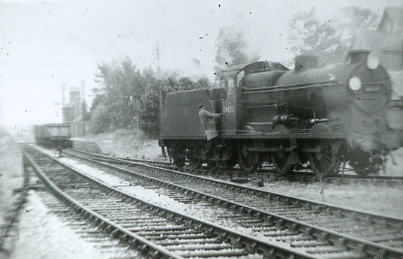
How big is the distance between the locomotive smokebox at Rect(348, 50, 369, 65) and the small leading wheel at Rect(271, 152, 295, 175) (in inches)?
117

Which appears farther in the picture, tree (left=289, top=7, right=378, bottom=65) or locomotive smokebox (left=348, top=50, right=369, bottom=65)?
tree (left=289, top=7, right=378, bottom=65)

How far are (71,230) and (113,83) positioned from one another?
29881 millimetres

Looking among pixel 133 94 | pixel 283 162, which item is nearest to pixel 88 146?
pixel 133 94

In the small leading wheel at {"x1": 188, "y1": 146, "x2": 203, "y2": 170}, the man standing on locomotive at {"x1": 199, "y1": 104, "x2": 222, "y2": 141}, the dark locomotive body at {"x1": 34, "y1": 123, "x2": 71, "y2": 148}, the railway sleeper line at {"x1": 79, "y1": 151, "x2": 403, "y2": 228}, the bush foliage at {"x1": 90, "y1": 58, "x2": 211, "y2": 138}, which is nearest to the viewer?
the railway sleeper line at {"x1": 79, "y1": 151, "x2": 403, "y2": 228}

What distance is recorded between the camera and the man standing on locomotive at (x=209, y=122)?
1424 cm

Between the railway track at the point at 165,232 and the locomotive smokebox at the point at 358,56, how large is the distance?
5.70 metres

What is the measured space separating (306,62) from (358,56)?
1.85 metres

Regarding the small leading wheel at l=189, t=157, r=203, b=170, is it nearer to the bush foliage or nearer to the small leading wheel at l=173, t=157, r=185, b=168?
the small leading wheel at l=173, t=157, r=185, b=168

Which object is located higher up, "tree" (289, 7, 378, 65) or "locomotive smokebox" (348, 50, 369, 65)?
"tree" (289, 7, 378, 65)

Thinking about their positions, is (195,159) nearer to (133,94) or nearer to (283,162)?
(283,162)

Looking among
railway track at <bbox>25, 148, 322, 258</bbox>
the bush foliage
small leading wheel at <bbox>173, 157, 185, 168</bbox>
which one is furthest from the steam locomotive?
the bush foliage

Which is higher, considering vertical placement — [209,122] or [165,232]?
[209,122]

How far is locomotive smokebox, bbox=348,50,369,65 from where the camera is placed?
33.7 feet

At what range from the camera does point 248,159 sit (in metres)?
13.9
